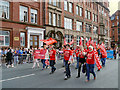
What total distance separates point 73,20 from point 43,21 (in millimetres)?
10391

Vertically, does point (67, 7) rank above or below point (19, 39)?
above

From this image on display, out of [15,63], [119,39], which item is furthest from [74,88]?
[119,39]

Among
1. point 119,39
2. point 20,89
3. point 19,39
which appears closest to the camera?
point 20,89

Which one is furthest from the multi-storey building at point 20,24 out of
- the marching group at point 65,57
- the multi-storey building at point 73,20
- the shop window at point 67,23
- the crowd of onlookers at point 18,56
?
the shop window at point 67,23

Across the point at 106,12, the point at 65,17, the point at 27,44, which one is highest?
the point at 106,12

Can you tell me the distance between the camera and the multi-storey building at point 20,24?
18516 mm

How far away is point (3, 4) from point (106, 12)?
45.2 metres

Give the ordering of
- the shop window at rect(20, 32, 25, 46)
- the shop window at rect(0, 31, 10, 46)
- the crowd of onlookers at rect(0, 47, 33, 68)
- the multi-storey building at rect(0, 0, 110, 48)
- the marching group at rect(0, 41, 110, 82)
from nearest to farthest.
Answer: the marching group at rect(0, 41, 110, 82) → the crowd of onlookers at rect(0, 47, 33, 68) → the shop window at rect(0, 31, 10, 46) → the multi-storey building at rect(0, 0, 110, 48) → the shop window at rect(20, 32, 25, 46)

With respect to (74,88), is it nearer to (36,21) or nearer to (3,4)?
(3,4)

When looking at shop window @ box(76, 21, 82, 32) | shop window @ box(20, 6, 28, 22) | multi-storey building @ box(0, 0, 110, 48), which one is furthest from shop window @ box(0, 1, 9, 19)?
shop window @ box(76, 21, 82, 32)

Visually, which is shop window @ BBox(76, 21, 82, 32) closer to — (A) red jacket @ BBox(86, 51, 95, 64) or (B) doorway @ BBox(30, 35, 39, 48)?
(B) doorway @ BBox(30, 35, 39, 48)

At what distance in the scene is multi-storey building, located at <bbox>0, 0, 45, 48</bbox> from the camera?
729 inches

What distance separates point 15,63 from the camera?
1518 cm

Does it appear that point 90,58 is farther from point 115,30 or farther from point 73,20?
point 115,30
